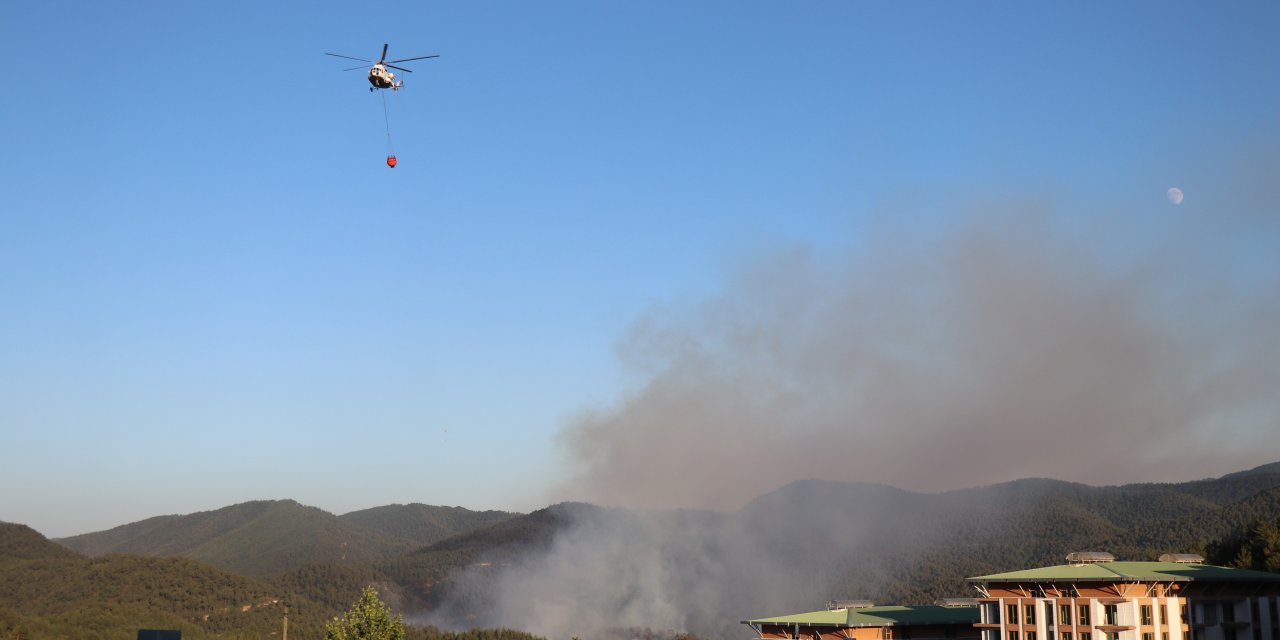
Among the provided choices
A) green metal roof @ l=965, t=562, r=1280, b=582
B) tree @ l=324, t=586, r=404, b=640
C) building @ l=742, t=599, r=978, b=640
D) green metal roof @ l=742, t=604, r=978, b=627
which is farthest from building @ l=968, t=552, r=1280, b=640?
tree @ l=324, t=586, r=404, b=640

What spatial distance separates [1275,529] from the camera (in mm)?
169500

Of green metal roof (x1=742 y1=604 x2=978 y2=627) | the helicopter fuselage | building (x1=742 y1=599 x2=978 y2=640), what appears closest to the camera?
the helicopter fuselage

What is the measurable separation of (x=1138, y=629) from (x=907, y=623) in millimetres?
34815

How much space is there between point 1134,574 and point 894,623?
35556mm

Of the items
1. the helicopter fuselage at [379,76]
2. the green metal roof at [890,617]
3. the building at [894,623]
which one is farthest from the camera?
the green metal roof at [890,617]

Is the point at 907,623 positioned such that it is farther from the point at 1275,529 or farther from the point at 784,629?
the point at 1275,529

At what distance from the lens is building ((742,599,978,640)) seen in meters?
137

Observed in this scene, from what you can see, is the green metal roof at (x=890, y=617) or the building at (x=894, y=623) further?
the green metal roof at (x=890, y=617)

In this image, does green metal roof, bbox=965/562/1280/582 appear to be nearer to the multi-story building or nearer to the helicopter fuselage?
the multi-story building

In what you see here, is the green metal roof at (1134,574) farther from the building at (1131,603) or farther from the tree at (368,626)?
the tree at (368,626)

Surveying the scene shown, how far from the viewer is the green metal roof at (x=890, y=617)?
449 feet

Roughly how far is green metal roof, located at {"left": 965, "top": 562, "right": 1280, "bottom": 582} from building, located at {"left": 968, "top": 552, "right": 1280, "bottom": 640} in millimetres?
95

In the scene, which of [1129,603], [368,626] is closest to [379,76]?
[368,626]

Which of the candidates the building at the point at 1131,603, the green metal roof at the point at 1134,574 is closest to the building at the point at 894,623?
the building at the point at 1131,603
